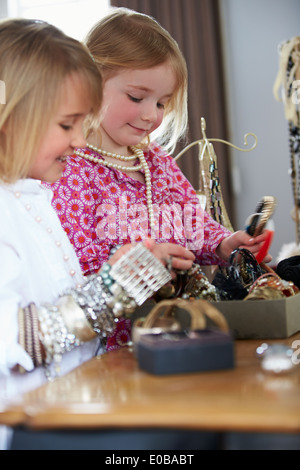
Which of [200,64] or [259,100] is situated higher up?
[200,64]

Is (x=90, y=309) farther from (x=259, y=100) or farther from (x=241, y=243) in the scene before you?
(x=259, y=100)

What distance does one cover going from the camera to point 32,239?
3.26 feet

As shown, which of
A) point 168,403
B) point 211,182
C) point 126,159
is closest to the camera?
point 168,403

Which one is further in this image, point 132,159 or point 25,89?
point 132,159

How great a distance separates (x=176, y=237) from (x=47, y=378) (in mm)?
596

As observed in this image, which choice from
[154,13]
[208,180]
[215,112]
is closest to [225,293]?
[208,180]

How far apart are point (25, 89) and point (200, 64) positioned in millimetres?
2956

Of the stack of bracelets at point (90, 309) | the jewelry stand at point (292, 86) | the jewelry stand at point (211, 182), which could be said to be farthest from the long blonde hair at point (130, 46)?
the jewelry stand at point (292, 86)

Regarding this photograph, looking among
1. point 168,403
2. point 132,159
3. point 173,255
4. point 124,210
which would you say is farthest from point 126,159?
point 168,403

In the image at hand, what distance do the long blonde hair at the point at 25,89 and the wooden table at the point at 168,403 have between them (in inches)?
15.3

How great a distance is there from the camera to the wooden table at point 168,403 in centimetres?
53

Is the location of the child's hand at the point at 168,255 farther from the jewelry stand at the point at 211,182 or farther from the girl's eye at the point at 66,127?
the jewelry stand at the point at 211,182

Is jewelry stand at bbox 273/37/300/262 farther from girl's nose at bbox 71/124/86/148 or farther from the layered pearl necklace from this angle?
girl's nose at bbox 71/124/86/148

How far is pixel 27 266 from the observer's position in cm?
96
